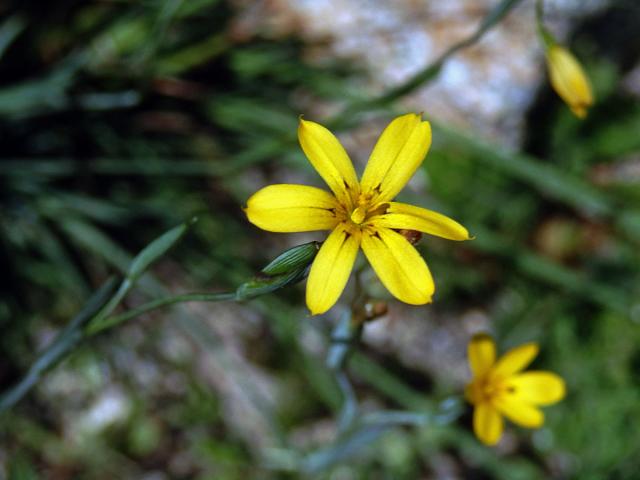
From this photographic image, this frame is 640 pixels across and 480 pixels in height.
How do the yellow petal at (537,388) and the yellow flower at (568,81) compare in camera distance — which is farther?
the yellow petal at (537,388)

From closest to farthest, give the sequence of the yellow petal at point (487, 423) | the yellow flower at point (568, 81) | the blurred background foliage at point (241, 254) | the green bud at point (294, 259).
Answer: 1. the green bud at point (294, 259)
2. the yellow petal at point (487, 423)
3. the yellow flower at point (568, 81)
4. the blurred background foliage at point (241, 254)

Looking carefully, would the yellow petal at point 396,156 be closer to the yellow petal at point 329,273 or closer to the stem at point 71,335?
the yellow petal at point 329,273

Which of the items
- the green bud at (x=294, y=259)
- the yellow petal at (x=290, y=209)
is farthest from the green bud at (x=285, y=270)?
the yellow petal at (x=290, y=209)

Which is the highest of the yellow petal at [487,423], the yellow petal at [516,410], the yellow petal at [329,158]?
the yellow petal at [329,158]

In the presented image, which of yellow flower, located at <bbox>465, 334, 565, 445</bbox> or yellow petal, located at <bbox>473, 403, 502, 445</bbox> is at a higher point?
yellow flower, located at <bbox>465, 334, 565, 445</bbox>

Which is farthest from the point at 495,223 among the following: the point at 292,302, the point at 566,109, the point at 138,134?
the point at 138,134

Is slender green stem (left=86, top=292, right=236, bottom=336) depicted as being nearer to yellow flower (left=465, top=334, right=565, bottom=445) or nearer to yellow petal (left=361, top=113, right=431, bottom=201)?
yellow petal (left=361, top=113, right=431, bottom=201)

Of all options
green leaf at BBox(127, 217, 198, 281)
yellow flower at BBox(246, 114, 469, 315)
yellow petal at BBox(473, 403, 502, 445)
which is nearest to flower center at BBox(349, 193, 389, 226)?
yellow flower at BBox(246, 114, 469, 315)

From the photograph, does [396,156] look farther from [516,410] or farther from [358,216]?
[516,410]

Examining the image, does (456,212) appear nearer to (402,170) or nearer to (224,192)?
(224,192)
